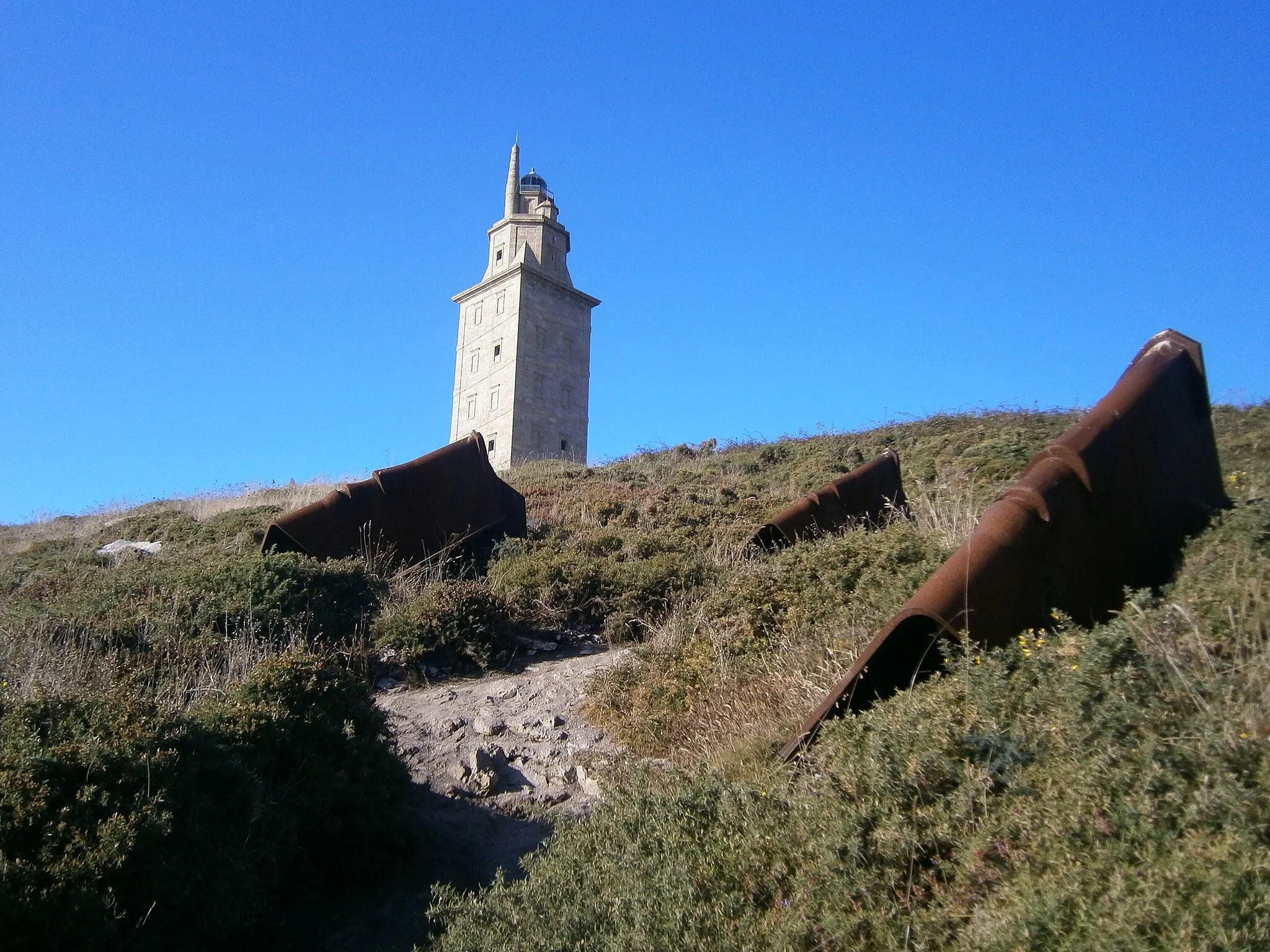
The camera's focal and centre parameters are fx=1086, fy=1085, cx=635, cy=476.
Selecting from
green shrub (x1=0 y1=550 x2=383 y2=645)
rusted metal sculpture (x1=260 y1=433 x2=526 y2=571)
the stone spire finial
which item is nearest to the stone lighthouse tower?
the stone spire finial

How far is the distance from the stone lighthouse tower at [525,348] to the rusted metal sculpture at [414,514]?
23436 millimetres

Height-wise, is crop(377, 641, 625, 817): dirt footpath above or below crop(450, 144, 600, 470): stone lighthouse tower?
below

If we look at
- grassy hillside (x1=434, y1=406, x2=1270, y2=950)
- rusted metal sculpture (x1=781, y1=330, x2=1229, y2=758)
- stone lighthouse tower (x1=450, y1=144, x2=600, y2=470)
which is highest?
stone lighthouse tower (x1=450, y1=144, x2=600, y2=470)

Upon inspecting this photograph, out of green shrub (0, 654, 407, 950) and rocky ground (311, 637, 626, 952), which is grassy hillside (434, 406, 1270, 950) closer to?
rocky ground (311, 637, 626, 952)

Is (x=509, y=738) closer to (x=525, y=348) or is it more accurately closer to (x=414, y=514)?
(x=414, y=514)

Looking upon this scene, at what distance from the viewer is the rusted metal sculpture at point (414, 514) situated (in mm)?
9672

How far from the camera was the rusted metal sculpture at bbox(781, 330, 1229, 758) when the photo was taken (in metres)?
4.36

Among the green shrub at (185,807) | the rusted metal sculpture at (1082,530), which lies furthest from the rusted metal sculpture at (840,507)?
the green shrub at (185,807)

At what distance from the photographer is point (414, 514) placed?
33.3ft

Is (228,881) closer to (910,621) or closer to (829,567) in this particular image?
(910,621)

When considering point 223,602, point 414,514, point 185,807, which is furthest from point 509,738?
point 414,514

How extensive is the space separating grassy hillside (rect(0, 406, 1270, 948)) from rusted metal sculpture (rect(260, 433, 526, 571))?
1.86 meters

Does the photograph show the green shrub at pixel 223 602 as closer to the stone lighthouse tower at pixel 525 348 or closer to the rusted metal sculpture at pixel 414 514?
the rusted metal sculpture at pixel 414 514

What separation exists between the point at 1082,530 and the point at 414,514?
22.2ft
